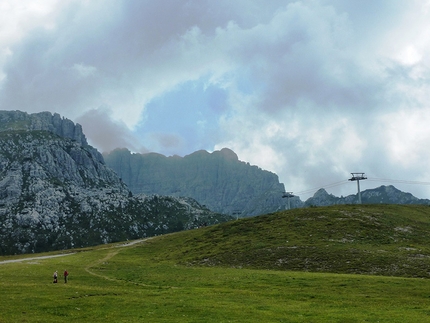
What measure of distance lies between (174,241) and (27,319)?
358 ft

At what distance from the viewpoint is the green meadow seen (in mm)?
38844

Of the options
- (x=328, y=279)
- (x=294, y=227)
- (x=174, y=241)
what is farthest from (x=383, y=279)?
(x=174, y=241)

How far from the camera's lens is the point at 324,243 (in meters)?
96.4

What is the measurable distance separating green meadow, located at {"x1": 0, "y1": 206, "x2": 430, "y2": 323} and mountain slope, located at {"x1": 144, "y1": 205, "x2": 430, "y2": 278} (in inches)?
11.8

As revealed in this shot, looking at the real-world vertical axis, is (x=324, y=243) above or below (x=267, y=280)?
above

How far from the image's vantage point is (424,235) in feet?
339

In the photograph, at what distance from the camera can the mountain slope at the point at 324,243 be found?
79375 mm

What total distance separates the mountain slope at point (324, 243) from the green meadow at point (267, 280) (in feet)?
0.98

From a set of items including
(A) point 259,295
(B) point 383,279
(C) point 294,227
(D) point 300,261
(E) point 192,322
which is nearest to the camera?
(E) point 192,322

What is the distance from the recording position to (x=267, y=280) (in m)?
64.1

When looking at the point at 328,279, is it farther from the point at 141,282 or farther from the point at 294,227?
the point at 294,227

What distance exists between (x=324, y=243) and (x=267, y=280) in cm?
3773

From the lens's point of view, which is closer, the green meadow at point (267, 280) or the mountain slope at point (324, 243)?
the green meadow at point (267, 280)

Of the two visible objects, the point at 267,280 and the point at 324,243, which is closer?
the point at 267,280
